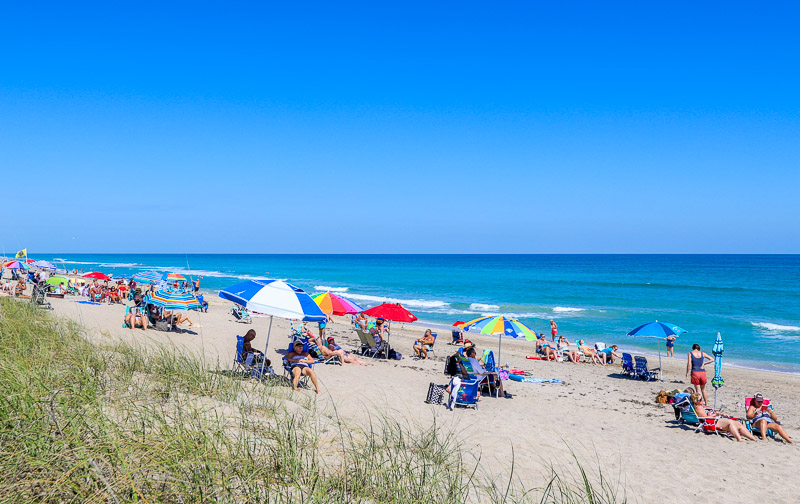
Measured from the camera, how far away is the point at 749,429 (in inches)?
330

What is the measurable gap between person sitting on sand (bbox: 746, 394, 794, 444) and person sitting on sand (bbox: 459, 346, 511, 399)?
4310 millimetres

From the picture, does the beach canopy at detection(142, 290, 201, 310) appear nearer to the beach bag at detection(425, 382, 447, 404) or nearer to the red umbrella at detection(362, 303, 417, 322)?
the red umbrella at detection(362, 303, 417, 322)

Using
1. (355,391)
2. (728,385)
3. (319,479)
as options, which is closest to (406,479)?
(319,479)

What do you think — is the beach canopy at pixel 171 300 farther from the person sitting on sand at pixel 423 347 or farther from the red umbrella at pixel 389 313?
the person sitting on sand at pixel 423 347

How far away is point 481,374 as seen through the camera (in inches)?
398

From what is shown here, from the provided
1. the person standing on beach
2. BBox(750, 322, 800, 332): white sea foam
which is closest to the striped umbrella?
the person standing on beach

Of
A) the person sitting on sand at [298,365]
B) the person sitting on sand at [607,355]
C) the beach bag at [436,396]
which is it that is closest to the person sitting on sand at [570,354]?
the person sitting on sand at [607,355]

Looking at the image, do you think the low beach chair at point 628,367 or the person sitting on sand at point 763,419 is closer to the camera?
the person sitting on sand at point 763,419

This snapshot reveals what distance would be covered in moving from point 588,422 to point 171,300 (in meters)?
11.7

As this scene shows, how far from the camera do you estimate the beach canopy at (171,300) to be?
14.4m

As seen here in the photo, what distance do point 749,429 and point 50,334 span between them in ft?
37.0

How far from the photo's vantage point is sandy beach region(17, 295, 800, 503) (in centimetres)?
616

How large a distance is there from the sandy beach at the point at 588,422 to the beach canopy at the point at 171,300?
892 mm

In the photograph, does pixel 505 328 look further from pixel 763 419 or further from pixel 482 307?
pixel 482 307
